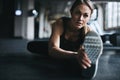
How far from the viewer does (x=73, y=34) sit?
0.57 metres

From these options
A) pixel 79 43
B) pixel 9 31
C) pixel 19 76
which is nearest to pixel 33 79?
pixel 19 76

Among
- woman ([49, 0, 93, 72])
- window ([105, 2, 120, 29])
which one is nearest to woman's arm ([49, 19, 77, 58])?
woman ([49, 0, 93, 72])

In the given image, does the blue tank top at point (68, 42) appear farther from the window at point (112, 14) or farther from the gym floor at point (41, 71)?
the window at point (112, 14)

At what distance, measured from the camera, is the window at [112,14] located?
10506 millimetres

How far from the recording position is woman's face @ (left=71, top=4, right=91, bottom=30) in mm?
527

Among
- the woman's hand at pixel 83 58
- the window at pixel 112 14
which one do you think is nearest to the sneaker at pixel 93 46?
the woman's hand at pixel 83 58

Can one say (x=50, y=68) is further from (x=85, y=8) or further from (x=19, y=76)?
(x=85, y=8)

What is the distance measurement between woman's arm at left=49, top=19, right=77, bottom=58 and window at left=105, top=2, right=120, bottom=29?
9851mm

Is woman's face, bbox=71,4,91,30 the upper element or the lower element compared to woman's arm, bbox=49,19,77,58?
upper

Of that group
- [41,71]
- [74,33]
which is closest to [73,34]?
[74,33]

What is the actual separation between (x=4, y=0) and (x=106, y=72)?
5.92 metres

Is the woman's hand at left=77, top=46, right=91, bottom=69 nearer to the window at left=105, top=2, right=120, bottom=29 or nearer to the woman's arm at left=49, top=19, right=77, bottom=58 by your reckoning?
the woman's arm at left=49, top=19, right=77, bottom=58

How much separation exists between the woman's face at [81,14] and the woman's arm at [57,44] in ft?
0.13

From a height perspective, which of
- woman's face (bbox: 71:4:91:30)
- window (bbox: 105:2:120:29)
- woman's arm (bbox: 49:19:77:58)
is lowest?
window (bbox: 105:2:120:29)
